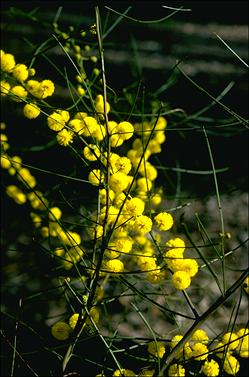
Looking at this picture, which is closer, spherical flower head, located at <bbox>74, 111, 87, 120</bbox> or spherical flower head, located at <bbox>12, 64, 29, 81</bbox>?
spherical flower head, located at <bbox>74, 111, 87, 120</bbox>

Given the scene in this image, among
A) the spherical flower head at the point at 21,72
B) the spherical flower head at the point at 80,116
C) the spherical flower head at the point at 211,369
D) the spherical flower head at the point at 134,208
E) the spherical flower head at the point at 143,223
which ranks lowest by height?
the spherical flower head at the point at 211,369

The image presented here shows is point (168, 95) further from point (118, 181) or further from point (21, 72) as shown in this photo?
point (118, 181)

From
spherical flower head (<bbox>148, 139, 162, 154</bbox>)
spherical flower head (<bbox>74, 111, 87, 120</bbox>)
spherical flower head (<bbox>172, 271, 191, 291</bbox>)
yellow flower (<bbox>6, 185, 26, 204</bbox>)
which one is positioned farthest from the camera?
yellow flower (<bbox>6, 185, 26, 204</bbox>)

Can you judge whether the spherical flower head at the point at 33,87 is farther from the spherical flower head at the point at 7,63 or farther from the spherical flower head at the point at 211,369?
the spherical flower head at the point at 211,369

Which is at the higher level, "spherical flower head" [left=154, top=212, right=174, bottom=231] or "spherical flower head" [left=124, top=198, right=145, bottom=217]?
"spherical flower head" [left=124, top=198, right=145, bottom=217]

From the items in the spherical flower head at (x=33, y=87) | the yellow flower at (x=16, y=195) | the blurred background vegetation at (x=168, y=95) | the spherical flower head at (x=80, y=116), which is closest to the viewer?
the spherical flower head at (x=80, y=116)

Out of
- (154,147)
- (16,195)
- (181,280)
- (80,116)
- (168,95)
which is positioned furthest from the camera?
(168,95)

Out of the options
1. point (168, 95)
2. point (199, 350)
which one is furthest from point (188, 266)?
point (168, 95)

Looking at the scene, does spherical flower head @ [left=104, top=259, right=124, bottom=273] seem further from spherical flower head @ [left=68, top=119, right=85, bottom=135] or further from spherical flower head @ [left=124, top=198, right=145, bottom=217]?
spherical flower head @ [left=68, top=119, right=85, bottom=135]

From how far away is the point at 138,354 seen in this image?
4.15 feet

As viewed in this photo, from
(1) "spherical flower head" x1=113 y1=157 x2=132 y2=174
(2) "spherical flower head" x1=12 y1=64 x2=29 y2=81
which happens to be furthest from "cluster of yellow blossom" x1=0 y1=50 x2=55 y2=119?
(1) "spherical flower head" x1=113 y1=157 x2=132 y2=174

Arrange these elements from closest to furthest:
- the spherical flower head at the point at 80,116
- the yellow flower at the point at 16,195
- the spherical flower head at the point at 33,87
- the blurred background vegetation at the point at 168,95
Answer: the spherical flower head at the point at 80,116, the spherical flower head at the point at 33,87, the yellow flower at the point at 16,195, the blurred background vegetation at the point at 168,95

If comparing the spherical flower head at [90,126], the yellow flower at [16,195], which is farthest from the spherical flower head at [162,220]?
the yellow flower at [16,195]

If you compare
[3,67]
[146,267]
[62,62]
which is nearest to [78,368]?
[146,267]
